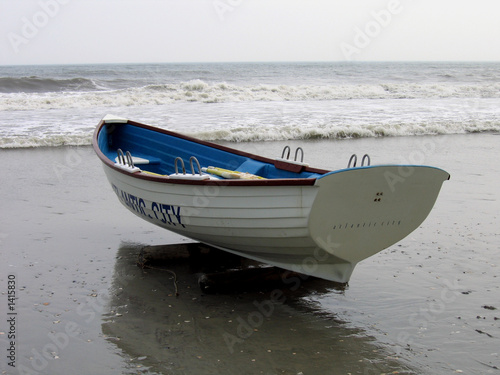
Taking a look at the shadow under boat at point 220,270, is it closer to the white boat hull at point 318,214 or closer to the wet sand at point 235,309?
the wet sand at point 235,309

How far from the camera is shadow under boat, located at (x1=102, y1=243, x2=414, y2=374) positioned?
387 centimetres

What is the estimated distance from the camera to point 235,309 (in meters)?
4.75

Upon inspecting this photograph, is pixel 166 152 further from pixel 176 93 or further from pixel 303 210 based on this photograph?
pixel 176 93

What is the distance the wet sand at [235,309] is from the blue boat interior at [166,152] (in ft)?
2.77

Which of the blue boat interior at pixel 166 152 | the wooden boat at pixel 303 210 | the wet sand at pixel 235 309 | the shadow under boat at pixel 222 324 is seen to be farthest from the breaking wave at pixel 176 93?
the wooden boat at pixel 303 210

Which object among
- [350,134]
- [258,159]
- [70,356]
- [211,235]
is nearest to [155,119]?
[350,134]

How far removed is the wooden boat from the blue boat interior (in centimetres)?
52

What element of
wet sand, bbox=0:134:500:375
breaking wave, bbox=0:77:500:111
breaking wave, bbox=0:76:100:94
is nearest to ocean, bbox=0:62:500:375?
wet sand, bbox=0:134:500:375

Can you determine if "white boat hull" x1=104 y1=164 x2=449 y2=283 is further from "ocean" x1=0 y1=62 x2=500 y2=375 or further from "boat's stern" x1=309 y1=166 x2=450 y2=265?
"ocean" x1=0 y1=62 x2=500 y2=375

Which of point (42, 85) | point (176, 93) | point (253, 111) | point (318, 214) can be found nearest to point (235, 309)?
point (318, 214)

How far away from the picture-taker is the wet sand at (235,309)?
154 inches

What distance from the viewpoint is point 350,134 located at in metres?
15.4

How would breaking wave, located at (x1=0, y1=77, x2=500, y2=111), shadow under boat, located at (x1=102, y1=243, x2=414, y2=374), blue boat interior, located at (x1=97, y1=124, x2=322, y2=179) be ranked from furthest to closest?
breaking wave, located at (x1=0, y1=77, x2=500, y2=111), blue boat interior, located at (x1=97, y1=124, x2=322, y2=179), shadow under boat, located at (x1=102, y1=243, x2=414, y2=374)

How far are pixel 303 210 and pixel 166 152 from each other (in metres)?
3.61
